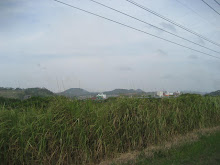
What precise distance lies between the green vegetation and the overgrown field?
0.91 meters

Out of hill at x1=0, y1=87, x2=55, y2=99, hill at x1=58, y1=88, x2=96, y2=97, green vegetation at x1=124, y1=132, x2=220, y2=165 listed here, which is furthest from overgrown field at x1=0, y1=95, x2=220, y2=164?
hill at x1=0, y1=87, x2=55, y2=99

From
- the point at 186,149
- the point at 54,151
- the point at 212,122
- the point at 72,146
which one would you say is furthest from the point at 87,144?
the point at 212,122

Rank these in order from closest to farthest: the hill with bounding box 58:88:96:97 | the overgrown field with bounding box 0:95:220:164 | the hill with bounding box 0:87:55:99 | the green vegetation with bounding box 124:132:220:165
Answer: the overgrown field with bounding box 0:95:220:164 < the green vegetation with bounding box 124:132:220:165 < the hill with bounding box 58:88:96:97 < the hill with bounding box 0:87:55:99

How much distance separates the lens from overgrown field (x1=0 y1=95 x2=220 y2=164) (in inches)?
194

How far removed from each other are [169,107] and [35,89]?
549 centimetres

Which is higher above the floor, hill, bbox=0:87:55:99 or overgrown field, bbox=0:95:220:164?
hill, bbox=0:87:55:99

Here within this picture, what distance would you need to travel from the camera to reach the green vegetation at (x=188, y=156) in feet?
18.1

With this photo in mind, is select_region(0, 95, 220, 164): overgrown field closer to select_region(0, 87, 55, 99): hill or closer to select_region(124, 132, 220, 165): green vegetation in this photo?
select_region(124, 132, 220, 165): green vegetation

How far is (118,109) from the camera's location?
700 cm

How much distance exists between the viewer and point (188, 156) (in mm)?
5887

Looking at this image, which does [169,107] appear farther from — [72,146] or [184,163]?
[72,146]

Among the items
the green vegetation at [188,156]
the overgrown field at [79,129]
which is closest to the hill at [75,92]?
the overgrown field at [79,129]

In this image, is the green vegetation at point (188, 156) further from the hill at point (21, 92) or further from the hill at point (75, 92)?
the hill at point (21, 92)

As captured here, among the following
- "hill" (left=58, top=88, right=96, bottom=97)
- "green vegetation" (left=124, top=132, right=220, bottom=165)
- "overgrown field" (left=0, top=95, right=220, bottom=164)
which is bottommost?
"green vegetation" (left=124, top=132, right=220, bottom=165)
